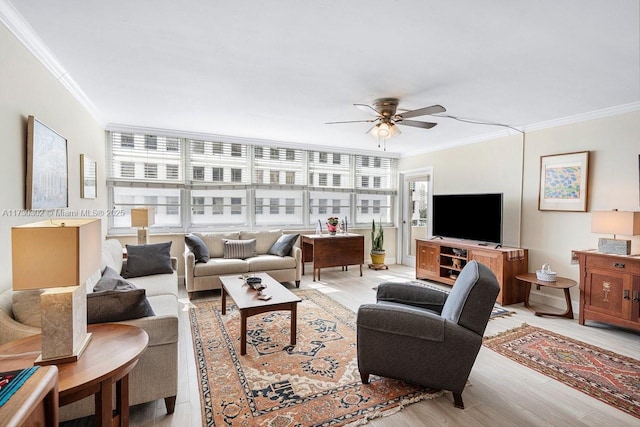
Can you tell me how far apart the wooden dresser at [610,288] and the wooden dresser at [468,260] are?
0.75 meters

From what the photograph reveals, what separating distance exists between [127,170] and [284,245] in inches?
106

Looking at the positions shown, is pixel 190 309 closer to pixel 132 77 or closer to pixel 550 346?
pixel 132 77

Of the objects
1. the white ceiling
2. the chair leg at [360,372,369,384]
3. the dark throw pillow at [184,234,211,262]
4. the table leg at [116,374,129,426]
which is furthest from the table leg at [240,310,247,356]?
the white ceiling

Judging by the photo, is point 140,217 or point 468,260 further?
point 468,260

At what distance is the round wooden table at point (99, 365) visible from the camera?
130 cm

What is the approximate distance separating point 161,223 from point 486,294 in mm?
4818

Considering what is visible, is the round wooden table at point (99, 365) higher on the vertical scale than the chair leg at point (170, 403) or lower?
higher

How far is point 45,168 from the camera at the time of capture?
244 cm

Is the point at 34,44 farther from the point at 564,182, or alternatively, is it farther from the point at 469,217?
the point at 564,182

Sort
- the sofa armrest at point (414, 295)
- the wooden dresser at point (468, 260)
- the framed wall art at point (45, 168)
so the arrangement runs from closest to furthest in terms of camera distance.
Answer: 1. the framed wall art at point (45, 168)
2. the sofa armrest at point (414, 295)
3. the wooden dresser at point (468, 260)

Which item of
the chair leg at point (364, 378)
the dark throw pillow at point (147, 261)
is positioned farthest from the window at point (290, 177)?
the chair leg at point (364, 378)

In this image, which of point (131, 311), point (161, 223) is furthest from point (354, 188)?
point (131, 311)

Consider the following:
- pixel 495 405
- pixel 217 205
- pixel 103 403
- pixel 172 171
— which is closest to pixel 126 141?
pixel 172 171

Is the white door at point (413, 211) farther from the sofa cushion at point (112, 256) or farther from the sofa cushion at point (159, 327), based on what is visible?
the sofa cushion at point (159, 327)
